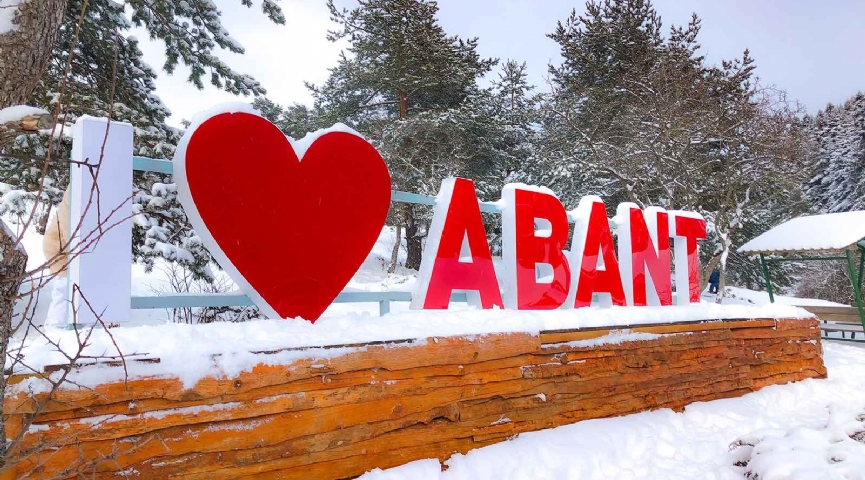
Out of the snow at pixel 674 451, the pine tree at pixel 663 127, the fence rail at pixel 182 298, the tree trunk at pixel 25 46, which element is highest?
the pine tree at pixel 663 127

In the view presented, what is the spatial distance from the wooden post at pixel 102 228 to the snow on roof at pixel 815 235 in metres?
10.9

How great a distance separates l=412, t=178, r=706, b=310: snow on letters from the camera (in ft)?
13.6

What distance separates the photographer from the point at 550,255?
485 cm

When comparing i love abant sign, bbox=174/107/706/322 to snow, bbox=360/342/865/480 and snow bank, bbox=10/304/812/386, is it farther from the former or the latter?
snow, bbox=360/342/865/480

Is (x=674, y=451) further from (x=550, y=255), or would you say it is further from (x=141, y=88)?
(x=141, y=88)

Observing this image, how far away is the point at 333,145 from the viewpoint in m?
3.47

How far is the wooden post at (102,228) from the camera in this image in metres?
2.63

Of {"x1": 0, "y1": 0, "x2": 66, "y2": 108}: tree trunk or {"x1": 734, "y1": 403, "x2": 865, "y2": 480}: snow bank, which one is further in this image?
{"x1": 734, "y1": 403, "x2": 865, "y2": 480}: snow bank

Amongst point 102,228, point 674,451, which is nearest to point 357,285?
point 674,451

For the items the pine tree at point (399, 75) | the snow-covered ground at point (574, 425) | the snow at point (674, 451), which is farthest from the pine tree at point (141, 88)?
the pine tree at point (399, 75)

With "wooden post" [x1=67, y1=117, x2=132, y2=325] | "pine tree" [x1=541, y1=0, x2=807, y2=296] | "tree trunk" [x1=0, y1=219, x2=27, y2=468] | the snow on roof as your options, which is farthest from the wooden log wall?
"pine tree" [x1=541, y1=0, x2=807, y2=296]

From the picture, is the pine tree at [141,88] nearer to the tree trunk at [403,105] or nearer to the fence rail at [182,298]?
the fence rail at [182,298]

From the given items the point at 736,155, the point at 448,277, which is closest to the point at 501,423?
the point at 448,277

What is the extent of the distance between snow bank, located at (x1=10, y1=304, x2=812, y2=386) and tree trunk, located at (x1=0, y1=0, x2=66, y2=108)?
1.31 metres
